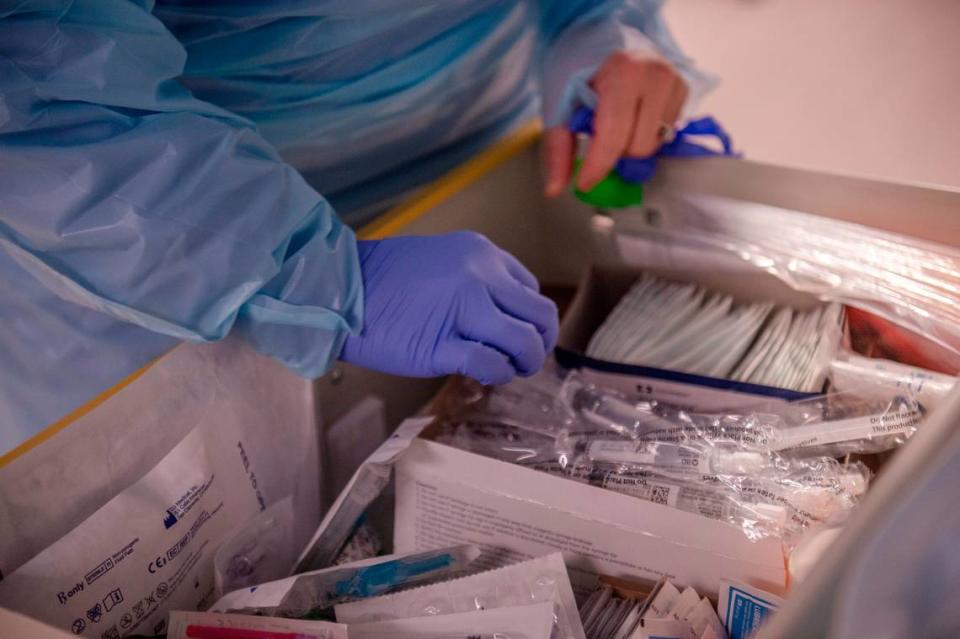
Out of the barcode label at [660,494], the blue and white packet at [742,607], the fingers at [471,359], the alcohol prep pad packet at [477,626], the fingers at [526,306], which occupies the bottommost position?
the alcohol prep pad packet at [477,626]

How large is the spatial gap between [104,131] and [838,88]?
82.1 inches

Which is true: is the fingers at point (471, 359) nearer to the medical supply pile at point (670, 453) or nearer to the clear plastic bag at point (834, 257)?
the medical supply pile at point (670, 453)

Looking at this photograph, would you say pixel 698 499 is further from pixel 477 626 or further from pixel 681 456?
pixel 477 626

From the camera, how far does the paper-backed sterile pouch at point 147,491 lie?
0.52 m

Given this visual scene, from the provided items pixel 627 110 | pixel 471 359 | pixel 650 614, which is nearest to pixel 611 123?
pixel 627 110

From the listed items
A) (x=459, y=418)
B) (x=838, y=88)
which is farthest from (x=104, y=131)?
(x=838, y=88)

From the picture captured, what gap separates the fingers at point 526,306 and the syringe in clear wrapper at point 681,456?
109mm

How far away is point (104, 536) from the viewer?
1.79 ft

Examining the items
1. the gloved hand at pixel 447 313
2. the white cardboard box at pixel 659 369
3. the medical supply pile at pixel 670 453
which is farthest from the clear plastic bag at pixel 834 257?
the gloved hand at pixel 447 313

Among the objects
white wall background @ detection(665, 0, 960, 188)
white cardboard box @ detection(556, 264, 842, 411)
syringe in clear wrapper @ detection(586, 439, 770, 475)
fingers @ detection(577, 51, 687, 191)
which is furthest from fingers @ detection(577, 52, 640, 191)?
white wall background @ detection(665, 0, 960, 188)

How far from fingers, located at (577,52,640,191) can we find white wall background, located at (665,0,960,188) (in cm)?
118

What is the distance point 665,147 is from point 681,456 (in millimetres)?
429

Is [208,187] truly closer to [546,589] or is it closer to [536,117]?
[546,589]

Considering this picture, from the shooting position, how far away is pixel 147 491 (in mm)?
577
